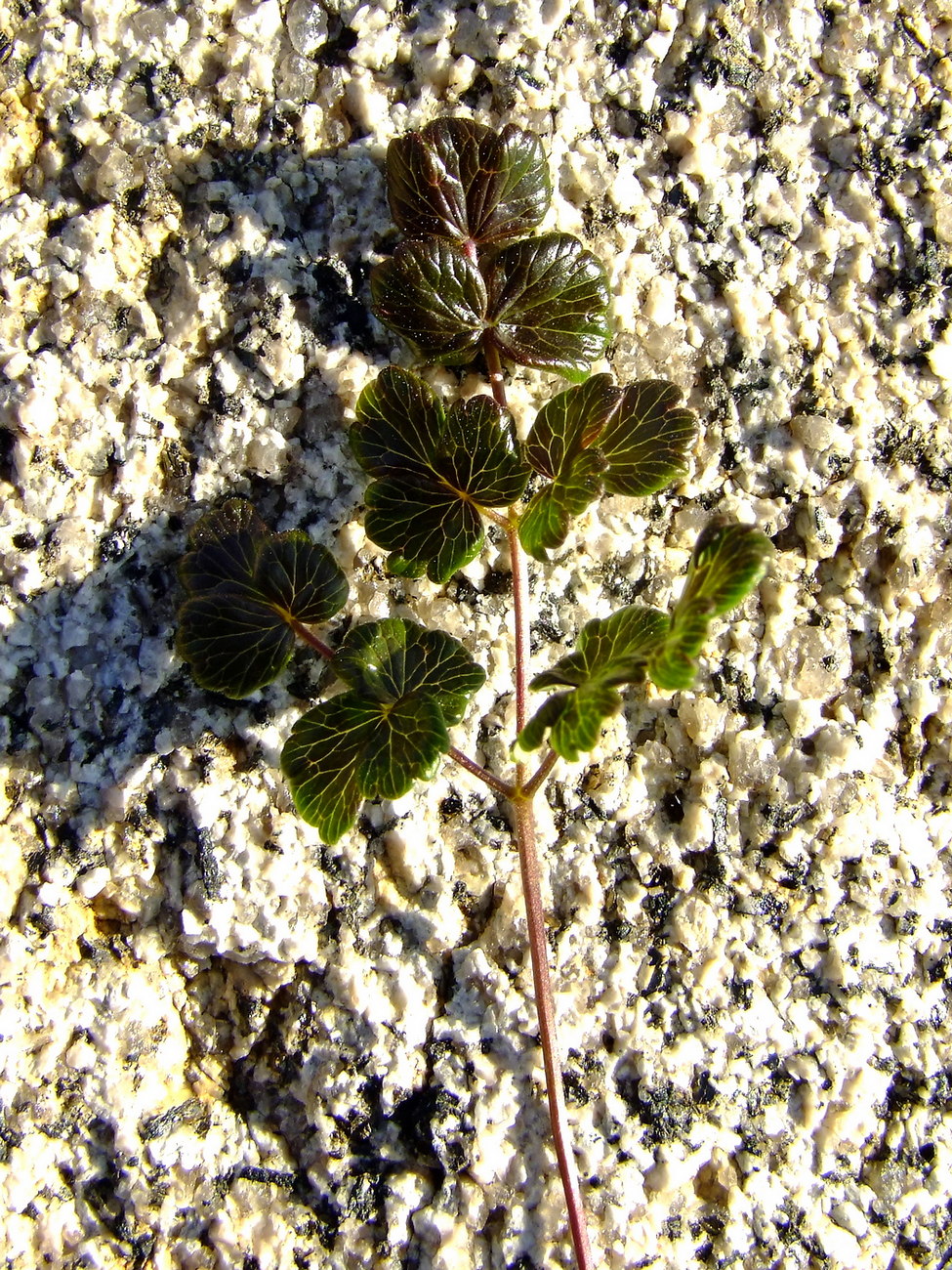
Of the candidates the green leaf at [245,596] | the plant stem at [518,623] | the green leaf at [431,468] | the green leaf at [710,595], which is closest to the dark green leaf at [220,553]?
the green leaf at [245,596]

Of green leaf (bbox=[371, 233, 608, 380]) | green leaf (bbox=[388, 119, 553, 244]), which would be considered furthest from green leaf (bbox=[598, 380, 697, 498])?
green leaf (bbox=[388, 119, 553, 244])

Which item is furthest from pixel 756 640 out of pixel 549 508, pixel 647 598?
pixel 549 508

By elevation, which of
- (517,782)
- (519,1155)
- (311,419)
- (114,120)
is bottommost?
(519,1155)

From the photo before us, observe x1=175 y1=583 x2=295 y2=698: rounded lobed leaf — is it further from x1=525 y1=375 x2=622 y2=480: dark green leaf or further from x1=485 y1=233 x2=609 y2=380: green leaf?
x1=485 y1=233 x2=609 y2=380: green leaf

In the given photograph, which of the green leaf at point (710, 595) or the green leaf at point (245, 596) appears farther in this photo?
the green leaf at point (245, 596)

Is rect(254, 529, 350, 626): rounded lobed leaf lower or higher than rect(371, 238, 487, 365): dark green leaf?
lower

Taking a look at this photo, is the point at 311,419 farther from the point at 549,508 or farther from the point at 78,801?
the point at 78,801

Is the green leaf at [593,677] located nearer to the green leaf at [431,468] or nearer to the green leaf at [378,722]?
the green leaf at [378,722]
